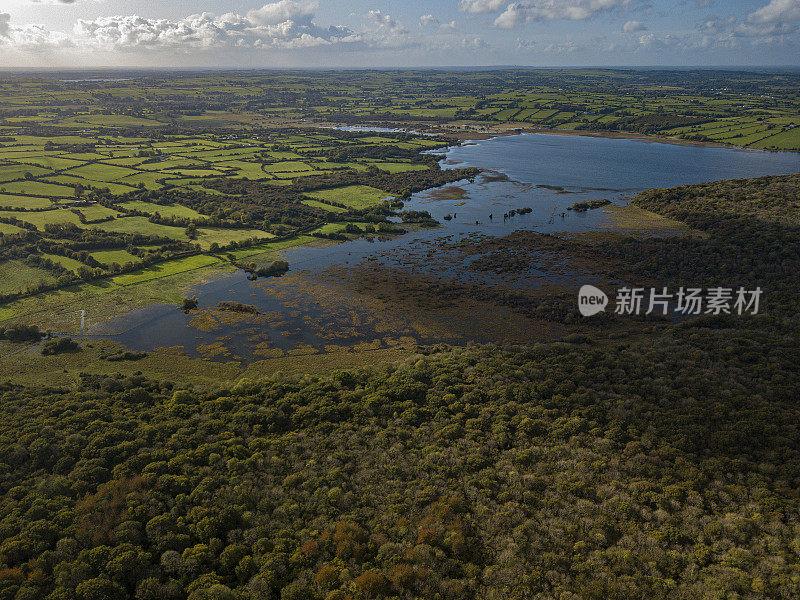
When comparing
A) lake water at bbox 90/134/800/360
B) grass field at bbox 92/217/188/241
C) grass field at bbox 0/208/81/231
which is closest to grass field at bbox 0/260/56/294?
grass field at bbox 92/217/188/241

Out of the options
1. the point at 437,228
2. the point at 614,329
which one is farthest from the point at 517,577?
the point at 437,228

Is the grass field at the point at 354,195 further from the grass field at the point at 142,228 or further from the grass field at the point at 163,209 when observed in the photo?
the grass field at the point at 142,228

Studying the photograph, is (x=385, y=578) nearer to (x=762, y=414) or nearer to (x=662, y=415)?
(x=662, y=415)

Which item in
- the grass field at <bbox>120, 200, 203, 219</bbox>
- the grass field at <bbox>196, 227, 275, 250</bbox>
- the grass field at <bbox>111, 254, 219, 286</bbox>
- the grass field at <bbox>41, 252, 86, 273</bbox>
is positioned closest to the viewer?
the grass field at <bbox>111, 254, 219, 286</bbox>

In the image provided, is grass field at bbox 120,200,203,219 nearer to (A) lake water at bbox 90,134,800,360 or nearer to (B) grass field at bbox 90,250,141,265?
(B) grass field at bbox 90,250,141,265

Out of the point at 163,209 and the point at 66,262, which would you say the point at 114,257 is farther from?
the point at 163,209

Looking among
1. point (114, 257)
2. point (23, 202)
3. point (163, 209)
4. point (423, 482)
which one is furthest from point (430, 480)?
point (23, 202)
